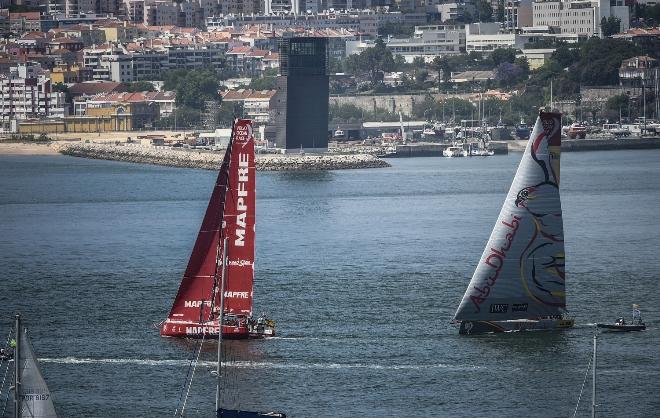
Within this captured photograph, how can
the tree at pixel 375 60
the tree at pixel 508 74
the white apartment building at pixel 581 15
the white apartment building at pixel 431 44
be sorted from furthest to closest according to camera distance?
1. the white apartment building at pixel 431 44
2. the white apartment building at pixel 581 15
3. the tree at pixel 375 60
4. the tree at pixel 508 74

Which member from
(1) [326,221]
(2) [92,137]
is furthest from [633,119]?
(1) [326,221]

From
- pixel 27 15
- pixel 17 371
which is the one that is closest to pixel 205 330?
pixel 17 371

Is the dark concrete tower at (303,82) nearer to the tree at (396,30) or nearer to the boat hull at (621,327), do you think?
the boat hull at (621,327)

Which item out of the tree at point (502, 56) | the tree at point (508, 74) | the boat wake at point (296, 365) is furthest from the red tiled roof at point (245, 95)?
the boat wake at point (296, 365)

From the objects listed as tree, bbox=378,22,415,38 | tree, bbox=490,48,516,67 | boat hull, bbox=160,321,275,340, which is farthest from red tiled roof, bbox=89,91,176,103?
boat hull, bbox=160,321,275,340

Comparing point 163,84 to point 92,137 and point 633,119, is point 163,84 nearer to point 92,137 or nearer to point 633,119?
point 92,137
